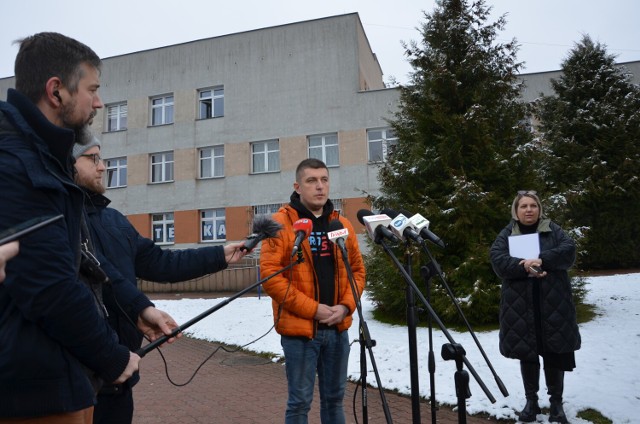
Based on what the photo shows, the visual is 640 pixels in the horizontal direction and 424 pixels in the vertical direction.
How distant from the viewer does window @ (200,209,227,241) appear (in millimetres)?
23609

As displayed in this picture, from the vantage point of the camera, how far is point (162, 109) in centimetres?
2539

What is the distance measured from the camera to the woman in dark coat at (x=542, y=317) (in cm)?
433

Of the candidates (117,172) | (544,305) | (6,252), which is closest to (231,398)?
(544,305)

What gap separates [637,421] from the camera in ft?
13.9

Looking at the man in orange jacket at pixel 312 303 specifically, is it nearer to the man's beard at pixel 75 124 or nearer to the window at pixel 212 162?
the man's beard at pixel 75 124

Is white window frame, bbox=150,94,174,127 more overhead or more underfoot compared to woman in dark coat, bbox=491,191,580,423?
more overhead

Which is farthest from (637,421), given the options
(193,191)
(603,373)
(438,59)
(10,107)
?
(193,191)

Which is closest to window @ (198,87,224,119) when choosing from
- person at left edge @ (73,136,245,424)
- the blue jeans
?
the blue jeans

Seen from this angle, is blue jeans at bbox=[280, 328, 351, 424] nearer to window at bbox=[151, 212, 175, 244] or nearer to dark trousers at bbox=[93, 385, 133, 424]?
dark trousers at bbox=[93, 385, 133, 424]

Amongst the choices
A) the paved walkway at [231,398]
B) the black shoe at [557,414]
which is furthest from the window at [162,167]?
the black shoe at [557,414]

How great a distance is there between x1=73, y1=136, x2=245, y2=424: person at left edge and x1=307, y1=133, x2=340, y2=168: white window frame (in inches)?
771

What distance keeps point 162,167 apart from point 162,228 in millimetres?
3220

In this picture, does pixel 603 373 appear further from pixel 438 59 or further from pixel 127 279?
pixel 438 59

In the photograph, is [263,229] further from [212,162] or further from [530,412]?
[212,162]
